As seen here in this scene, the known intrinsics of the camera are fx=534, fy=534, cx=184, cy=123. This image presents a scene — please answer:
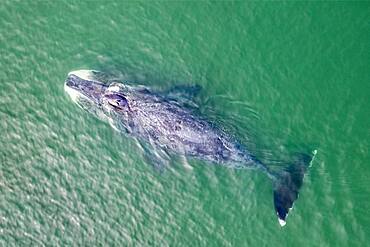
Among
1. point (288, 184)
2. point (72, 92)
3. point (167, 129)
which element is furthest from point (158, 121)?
point (288, 184)

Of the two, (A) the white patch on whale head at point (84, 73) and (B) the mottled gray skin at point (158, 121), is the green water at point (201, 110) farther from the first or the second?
(B) the mottled gray skin at point (158, 121)

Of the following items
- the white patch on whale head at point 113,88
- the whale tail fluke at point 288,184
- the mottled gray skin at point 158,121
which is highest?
the white patch on whale head at point 113,88

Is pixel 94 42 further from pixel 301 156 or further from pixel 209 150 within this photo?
pixel 301 156

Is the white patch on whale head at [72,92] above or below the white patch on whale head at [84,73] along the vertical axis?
below

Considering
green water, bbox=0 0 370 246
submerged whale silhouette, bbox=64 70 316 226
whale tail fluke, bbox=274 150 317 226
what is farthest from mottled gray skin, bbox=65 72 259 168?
whale tail fluke, bbox=274 150 317 226

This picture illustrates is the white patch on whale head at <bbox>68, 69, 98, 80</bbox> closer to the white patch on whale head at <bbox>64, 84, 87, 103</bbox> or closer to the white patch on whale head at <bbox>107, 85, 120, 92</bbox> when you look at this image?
the white patch on whale head at <bbox>64, 84, 87, 103</bbox>

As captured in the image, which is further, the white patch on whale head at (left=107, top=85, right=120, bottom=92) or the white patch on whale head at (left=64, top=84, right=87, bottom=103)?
the white patch on whale head at (left=64, top=84, right=87, bottom=103)

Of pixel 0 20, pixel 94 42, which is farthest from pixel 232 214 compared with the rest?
Answer: pixel 0 20

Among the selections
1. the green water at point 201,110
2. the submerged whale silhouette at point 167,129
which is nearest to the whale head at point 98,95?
the submerged whale silhouette at point 167,129
